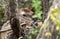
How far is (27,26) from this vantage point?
219 inches

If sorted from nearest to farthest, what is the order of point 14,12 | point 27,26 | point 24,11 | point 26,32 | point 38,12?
point 14,12
point 26,32
point 27,26
point 38,12
point 24,11

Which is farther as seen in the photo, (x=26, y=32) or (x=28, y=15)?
(x=28, y=15)

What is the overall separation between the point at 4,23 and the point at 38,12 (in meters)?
1.47

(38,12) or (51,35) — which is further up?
(51,35)

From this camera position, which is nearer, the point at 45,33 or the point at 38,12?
the point at 45,33

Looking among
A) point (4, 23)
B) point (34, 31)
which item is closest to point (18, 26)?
point (34, 31)

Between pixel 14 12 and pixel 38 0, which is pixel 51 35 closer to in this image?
pixel 14 12

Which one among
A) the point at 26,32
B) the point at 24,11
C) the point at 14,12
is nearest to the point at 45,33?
the point at 14,12

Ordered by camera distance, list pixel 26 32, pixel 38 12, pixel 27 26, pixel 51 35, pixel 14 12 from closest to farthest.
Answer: pixel 51 35 < pixel 14 12 < pixel 26 32 < pixel 27 26 < pixel 38 12

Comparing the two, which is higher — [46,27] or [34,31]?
[46,27]

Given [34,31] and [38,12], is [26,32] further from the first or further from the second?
[38,12]

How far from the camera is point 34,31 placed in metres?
5.20

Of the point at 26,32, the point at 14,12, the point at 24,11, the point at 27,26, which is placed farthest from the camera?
the point at 24,11

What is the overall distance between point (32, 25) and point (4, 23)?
79 cm
